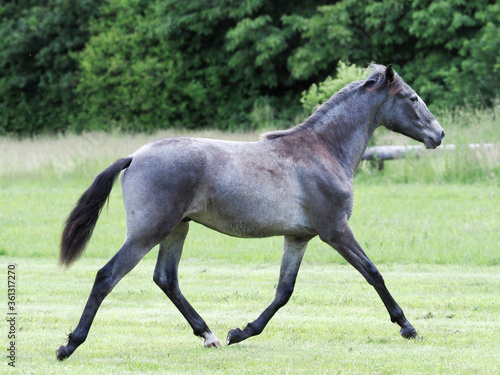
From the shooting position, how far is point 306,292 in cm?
926

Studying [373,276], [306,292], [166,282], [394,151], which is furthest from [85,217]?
[394,151]

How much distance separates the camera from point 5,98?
3884 cm

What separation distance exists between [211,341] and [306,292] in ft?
9.01

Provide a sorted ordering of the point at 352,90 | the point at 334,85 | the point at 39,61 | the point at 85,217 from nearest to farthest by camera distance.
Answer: the point at 85,217 < the point at 352,90 < the point at 334,85 < the point at 39,61

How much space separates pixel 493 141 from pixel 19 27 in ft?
80.1

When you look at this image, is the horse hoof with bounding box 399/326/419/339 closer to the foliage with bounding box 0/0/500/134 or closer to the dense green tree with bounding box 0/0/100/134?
the foliage with bounding box 0/0/500/134

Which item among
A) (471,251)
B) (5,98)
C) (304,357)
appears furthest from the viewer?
(5,98)

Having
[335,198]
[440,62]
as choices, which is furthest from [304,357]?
[440,62]

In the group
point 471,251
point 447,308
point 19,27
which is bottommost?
point 19,27

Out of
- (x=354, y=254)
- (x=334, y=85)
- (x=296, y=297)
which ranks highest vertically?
(x=354, y=254)

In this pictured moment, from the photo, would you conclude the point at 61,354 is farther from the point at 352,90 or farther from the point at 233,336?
the point at 352,90

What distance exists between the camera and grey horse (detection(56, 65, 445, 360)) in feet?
20.5

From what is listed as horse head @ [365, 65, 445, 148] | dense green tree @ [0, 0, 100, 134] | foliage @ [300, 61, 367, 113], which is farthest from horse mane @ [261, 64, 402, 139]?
dense green tree @ [0, 0, 100, 134]

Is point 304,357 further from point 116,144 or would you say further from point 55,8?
point 55,8
